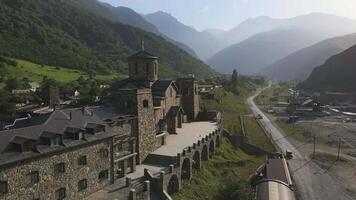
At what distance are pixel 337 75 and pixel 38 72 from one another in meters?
131

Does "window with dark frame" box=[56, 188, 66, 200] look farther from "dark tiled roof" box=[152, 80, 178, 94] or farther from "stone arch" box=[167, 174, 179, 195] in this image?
"dark tiled roof" box=[152, 80, 178, 94]

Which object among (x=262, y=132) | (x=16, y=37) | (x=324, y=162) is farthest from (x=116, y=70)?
(x=324, y=162)

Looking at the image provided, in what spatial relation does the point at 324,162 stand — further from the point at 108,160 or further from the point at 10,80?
the point at 10,80

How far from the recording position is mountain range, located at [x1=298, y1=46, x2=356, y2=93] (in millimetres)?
166500

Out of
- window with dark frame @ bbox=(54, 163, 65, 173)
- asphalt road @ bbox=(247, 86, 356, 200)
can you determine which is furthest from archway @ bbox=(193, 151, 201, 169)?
window with dark frame @ bbox=(54, 163, 65, 173)

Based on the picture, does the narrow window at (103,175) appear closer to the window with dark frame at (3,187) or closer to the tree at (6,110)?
the window with dark frame at (3,187)

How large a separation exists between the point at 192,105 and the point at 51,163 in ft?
139

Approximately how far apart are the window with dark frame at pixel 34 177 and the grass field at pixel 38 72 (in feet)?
316

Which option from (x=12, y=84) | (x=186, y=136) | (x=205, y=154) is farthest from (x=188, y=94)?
(x=12, y=84)

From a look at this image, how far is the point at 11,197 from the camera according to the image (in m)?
27.2

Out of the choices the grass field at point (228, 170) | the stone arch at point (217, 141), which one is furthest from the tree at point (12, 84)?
the stone arch at point (217, 141)

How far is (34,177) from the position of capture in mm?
28984

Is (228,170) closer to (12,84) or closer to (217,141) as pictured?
(217,141)

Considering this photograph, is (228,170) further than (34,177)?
Yes
